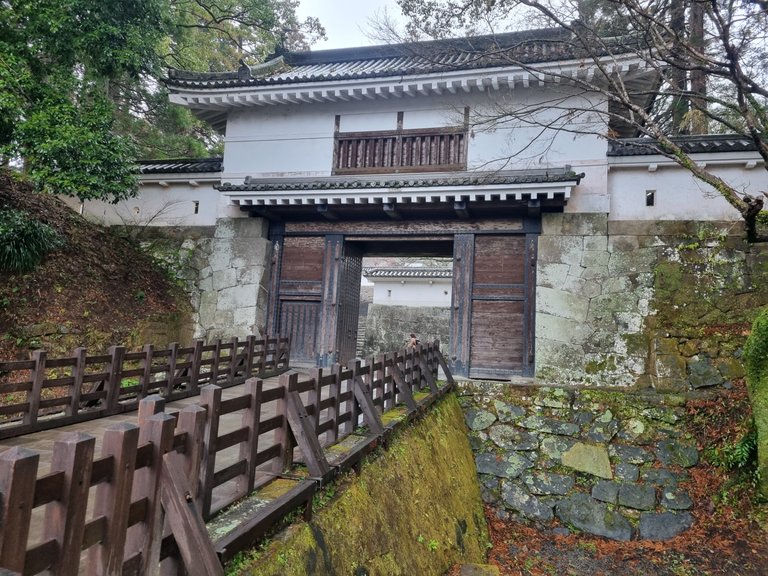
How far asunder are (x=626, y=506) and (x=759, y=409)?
2.71 metres

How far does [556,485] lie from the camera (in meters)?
7.69

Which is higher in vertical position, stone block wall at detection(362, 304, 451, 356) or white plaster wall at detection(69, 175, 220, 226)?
white plaster wall at detection(69, 175, 220, 226)

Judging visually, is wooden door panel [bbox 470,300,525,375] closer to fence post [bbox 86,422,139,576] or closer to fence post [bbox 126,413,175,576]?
fence post [bbox 126,413,175,576]

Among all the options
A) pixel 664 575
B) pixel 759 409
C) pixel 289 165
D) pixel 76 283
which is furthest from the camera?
pixel 289 165

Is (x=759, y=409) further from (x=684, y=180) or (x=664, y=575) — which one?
(x=684, y=180)

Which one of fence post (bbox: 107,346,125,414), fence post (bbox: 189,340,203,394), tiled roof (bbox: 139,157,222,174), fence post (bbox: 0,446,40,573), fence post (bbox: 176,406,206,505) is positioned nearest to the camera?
fence post (bbox: 0,446,40,573)

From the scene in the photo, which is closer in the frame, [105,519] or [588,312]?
[105,519]

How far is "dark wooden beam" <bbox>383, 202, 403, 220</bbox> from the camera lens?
9.51m

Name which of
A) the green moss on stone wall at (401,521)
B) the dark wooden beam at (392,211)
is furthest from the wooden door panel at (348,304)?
the green moss on stone wall at (401,521)

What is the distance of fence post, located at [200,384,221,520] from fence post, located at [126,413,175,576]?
1.37 feet

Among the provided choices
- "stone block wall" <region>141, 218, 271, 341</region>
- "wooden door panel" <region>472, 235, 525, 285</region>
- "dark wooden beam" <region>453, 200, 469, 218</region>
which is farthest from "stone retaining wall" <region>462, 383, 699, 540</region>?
"stone block wall" <region>141, 218, 271, 341</region>

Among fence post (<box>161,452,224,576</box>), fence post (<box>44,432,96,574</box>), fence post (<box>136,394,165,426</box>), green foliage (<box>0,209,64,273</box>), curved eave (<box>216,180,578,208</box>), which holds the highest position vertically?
curved eave (<box>216,180,578,208</box>)

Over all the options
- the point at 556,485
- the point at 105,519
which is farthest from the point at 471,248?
the point at 105,519

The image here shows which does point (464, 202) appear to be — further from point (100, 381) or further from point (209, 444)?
point (209, 444)
